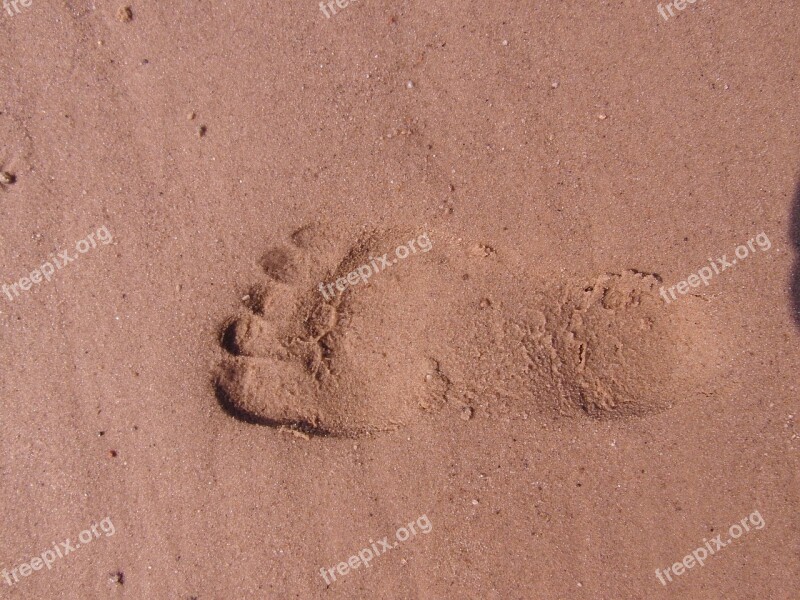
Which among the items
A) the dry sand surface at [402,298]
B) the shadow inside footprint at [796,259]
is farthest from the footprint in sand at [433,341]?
the shadow inside footprint at [796,259]

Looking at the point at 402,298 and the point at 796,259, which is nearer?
the point at 796,259

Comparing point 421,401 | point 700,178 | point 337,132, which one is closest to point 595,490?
point 421,401

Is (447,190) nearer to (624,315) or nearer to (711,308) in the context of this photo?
(624,315)

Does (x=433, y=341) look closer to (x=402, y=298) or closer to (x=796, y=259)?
(x=402, y=298)

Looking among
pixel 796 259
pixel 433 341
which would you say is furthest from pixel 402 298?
pixel 796 259

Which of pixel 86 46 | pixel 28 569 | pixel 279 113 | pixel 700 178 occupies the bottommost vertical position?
pixel 28 569

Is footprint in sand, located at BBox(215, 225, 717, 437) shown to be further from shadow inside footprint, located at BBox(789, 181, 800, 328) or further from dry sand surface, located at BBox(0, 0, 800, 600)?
shadow inside footprint, located at BBox(789, 181, 800, 328)

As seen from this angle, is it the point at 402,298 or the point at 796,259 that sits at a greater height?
the point at 402,298

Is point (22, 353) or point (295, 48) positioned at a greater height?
point (295, 48)
